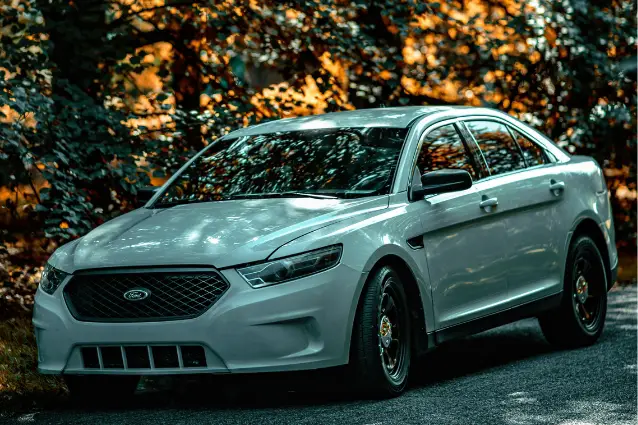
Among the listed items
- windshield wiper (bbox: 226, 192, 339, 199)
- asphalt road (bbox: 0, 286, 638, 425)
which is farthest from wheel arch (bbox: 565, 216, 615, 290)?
windshield wiper (bbox: 226, 192, 339, 199)

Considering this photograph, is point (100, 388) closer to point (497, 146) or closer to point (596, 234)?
point (497, 146)

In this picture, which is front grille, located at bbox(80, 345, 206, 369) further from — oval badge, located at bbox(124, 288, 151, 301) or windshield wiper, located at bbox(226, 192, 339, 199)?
windshield wiper, located at bbox(226, 192, 339, 199)

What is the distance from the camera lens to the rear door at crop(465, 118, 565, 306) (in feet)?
27.2

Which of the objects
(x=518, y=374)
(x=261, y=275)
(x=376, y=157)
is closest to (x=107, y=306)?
(x=261, y=275)

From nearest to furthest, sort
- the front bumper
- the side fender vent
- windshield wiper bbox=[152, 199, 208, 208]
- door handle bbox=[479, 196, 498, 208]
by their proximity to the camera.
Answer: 1. the front bumper
2. the side fender vent
3. windshield wiper bbox=[152, 199, 208, 208]
4. door handle bbox=[479, 196, 498, 208]

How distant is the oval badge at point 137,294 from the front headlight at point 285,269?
0.53 meters

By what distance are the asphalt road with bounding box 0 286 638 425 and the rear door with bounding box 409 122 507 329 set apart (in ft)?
1.60

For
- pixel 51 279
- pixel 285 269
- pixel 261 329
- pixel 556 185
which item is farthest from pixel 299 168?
pixel 556 185

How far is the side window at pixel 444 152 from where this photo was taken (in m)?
7.89

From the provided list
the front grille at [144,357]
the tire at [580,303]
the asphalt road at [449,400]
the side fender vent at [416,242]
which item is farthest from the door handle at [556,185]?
the front grille at [144,357]

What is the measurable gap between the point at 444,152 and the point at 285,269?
2149 mm

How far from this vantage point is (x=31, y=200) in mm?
10883

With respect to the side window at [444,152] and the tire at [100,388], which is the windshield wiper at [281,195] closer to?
the side window at [444,152]

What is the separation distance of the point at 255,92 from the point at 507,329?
352 cm
